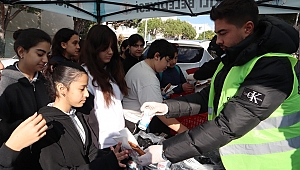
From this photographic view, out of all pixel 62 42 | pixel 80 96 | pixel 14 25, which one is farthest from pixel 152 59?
pixel 14 25

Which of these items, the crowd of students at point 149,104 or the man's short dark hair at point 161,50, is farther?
the man's short dark hair at point 161,50

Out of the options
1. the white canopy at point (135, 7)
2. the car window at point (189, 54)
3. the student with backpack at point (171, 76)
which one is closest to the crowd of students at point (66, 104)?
the student with backpack at point (171, 76)

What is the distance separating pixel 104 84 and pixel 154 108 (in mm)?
522

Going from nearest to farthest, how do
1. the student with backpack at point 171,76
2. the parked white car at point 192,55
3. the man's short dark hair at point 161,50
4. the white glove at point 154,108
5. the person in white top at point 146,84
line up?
the white glove at point 154,108 < the person in white top at point 146,84 < the man's short dark hair at point 161,50 < the student with backpack at point 171,76 < the parked white car at point 192,55

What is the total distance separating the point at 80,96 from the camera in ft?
6.15

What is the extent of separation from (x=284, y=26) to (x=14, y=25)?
20123 millimetres

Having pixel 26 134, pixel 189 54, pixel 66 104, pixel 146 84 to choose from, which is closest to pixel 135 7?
pixel 189 54

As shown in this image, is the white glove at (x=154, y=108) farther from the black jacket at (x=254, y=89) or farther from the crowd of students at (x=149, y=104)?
the black jacket at (x=254, y=89)

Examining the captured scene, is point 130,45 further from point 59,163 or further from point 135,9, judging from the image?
point 59,163

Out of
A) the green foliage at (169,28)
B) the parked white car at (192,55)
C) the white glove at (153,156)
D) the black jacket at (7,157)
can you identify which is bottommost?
the white glove at (153,156)

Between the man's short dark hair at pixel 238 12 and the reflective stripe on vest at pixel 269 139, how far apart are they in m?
0.26

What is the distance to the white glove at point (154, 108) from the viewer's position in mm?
1974

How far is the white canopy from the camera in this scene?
4.37 metres

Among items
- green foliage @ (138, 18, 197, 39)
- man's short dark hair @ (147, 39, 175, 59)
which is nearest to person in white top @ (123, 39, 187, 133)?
man's short dark hair @ (147, 39, 175, 59)
